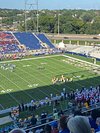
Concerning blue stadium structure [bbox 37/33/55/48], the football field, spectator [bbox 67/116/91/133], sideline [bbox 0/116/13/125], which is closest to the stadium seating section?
blue stadium structure [bbox 37/33/55/48]

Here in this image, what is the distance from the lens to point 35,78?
26250mm

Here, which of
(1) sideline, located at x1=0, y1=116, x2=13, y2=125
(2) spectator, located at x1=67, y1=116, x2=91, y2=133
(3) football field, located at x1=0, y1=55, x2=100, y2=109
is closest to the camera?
(2) spectator, located at x1=67, y1=116, x2=91, y2=133

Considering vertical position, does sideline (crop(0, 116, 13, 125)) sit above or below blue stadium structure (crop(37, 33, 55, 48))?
below

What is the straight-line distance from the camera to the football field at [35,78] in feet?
69.7

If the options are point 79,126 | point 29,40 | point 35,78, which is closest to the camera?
point 79,126

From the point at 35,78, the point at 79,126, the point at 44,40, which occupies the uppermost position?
the point at 79,126

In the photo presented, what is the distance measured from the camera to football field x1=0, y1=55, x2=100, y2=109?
21230mm

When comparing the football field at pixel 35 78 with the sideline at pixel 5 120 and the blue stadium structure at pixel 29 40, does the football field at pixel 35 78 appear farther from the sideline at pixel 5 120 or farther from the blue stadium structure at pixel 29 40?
the blue stadium structure at pixel 29 40

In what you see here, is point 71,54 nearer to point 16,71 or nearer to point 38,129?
point 16,71

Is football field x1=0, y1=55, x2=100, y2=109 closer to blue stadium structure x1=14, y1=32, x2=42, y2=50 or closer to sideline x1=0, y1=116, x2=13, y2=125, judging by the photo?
sideline x1=0, y1=116, x2=13, y2=125

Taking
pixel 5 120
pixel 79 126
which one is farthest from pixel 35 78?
pixel 79 126

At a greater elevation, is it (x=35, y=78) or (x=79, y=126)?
(x=79, y=126)

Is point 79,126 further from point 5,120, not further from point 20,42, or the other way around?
point 20,42

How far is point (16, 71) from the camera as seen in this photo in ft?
94.7
